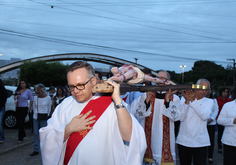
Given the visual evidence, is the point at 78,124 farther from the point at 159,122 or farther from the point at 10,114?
the point at 10,114

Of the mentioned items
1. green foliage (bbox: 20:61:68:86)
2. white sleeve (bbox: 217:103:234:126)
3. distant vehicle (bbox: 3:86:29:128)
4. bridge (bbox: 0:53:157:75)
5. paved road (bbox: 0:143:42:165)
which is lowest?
paved road (bbox: 0:143:42:165)

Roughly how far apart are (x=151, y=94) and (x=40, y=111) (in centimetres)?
410

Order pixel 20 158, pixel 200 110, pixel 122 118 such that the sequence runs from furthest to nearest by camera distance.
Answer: pixel 20 158, pixel 200 110, pixel 122 118

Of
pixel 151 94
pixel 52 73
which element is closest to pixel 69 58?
pixel 52 73

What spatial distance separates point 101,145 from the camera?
235 centimetres

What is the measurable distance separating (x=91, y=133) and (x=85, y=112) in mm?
246

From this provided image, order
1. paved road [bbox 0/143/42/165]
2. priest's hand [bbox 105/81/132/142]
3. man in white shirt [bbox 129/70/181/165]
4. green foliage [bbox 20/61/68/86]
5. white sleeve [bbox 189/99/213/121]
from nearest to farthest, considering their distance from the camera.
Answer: priest's hand [bbox 105/81/132/142]
white sleeve [bbox 189/99/213/121]
man in white shirt [bbox 129/70/181/165]
paved road [bbox 0/143/42/165]
green foliage [bbox 20/61/68/86]

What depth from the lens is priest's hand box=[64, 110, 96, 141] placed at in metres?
2.37

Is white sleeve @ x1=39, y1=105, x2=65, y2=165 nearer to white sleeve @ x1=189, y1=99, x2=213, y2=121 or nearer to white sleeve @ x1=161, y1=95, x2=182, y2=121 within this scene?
white sleeve @ x1=161, y1=95, x2=182, y2=121

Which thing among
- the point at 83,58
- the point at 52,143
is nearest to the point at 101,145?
the point at 52,143

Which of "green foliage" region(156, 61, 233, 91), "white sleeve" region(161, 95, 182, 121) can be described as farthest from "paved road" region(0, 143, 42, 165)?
"green foliage" region(156, 61, 233, 91)

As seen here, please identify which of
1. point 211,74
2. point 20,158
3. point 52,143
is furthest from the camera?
point 211,74

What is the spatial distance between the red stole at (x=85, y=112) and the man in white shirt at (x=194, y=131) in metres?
2.11

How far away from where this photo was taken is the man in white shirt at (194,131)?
4.21 m
